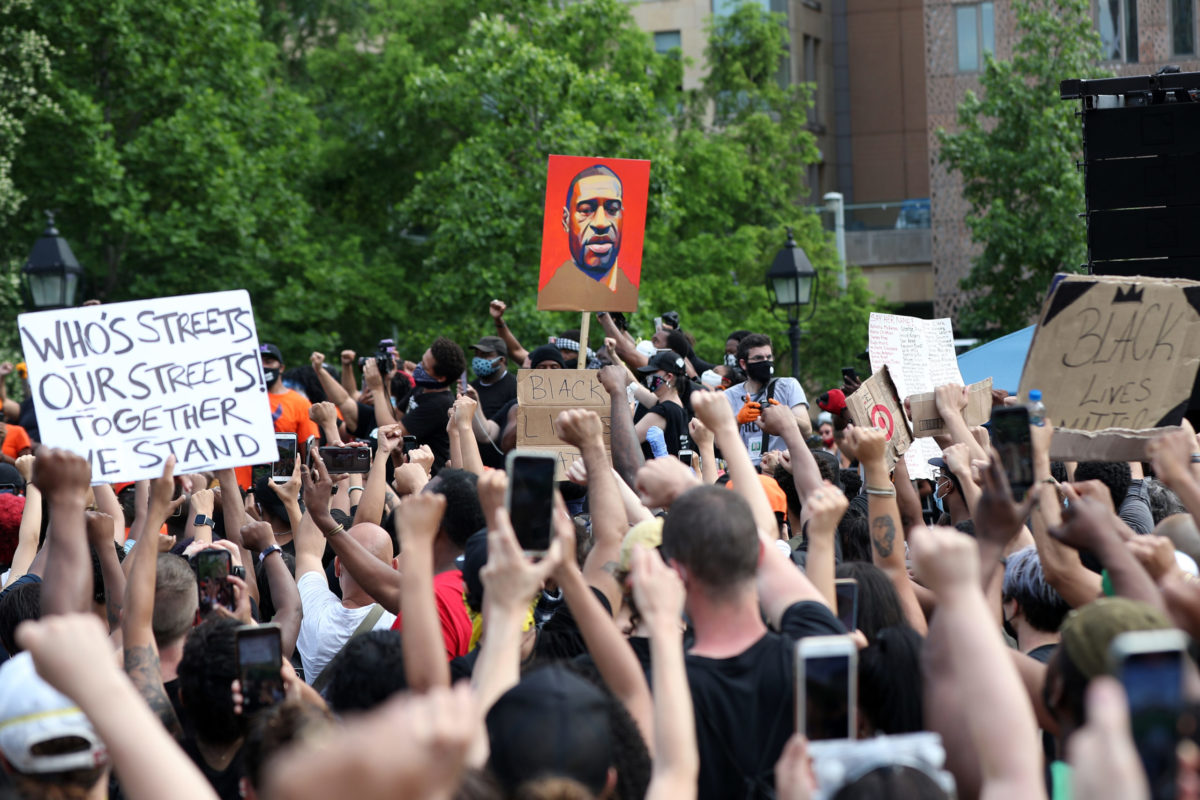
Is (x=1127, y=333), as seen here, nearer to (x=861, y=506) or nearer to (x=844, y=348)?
(x=861, y=506)

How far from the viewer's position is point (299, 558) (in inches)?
214

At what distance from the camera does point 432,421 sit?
9.12 m

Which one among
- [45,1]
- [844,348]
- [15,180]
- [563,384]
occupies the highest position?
[45,1]

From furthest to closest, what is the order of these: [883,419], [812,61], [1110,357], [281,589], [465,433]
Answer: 1. [812,61]
2. [465,433]
3. [883,419]
4. [281,589]
5. [1110,357]

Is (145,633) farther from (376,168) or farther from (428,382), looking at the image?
(376,168)

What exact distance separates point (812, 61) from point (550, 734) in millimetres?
46339

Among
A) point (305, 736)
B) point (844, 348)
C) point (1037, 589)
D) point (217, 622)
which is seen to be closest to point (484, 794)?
point (305, 736)

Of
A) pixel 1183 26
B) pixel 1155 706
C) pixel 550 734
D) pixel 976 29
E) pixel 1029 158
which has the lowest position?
pixel 550 734

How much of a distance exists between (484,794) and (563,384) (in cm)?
538

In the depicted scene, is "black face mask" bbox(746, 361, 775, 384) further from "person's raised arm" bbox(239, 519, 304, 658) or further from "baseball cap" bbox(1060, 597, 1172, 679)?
"baseball cap" bbox(1060, 597, 1172, 679)

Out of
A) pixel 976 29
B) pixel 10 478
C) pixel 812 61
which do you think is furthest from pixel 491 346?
pixel 812 61

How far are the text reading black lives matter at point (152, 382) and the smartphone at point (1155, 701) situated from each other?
3.84 metres

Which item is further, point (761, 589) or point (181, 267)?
point (181, 267)

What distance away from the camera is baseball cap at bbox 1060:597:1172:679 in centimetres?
273
